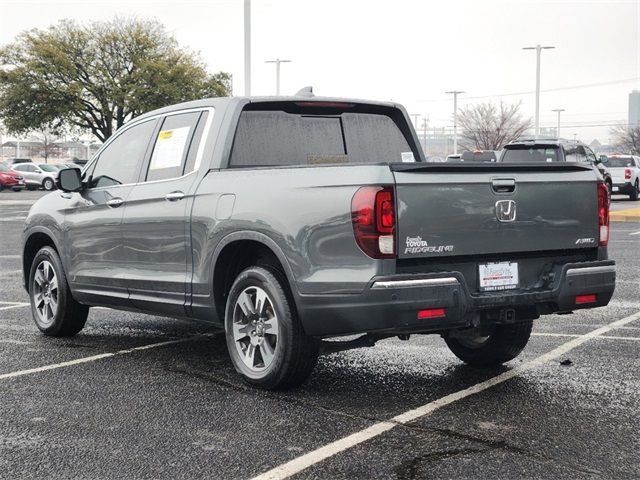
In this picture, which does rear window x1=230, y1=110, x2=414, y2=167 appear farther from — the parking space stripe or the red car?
the red car

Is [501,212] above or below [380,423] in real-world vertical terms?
above

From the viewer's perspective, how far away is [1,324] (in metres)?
8.32

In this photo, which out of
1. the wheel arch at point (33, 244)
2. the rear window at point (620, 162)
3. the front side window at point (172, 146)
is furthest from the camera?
the rear window at point (620, 162)

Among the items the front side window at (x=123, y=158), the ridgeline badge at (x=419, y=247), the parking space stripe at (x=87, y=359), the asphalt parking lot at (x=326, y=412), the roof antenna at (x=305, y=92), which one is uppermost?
the roof antenna at (x=305, y=92)

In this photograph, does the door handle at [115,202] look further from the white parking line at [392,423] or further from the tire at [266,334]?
the white parking line at [392,423]

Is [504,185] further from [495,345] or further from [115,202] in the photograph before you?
[115,202]

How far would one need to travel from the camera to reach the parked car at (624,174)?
3375 cm

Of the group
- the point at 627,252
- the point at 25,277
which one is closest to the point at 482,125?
the point at 627,252

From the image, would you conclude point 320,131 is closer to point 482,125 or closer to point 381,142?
point 381,142

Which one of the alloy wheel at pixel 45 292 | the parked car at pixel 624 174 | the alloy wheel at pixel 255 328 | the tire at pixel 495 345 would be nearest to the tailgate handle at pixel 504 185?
the tire at pixel 495 345

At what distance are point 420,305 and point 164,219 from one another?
221 cm

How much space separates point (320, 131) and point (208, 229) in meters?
1.22

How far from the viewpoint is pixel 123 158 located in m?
7.22

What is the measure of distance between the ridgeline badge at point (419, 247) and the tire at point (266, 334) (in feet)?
2.81
